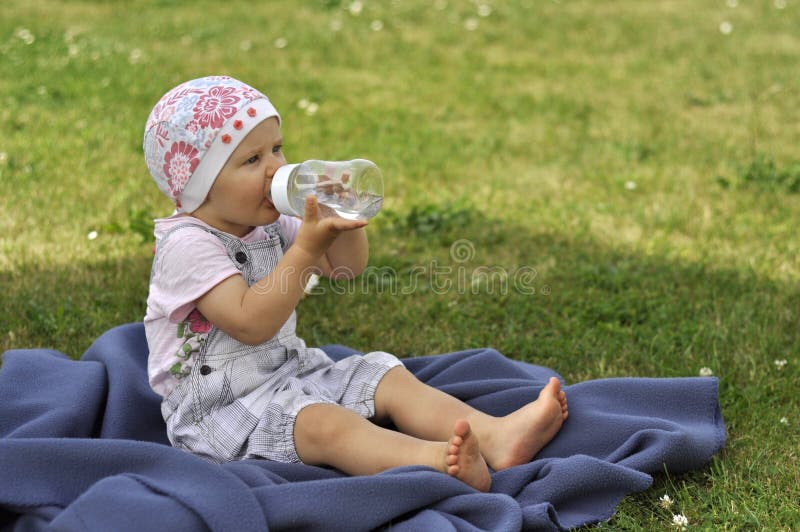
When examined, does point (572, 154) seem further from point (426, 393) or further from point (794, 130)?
point (426, 393)

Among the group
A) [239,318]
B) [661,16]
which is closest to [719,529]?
→ [239,318]

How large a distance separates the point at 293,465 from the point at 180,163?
91 centimetres

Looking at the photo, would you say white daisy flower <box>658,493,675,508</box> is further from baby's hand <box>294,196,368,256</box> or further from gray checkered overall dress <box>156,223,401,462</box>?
baby's hand <box>294,196,368,256</box>

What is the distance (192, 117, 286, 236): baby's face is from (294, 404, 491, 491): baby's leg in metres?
0.59

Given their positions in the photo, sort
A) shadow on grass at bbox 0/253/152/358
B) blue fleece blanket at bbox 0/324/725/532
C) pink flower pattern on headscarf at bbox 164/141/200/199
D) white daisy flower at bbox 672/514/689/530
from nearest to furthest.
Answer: blue fleece blanket at bbox 0/324/725/532 < white daisy flower at bbox 672/514/689/530 < pink flower pattern on headscarf at bbox 164/141/200/199 < shadow on grass at bbox 0/253/152/358

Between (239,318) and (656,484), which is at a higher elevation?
(239,318)

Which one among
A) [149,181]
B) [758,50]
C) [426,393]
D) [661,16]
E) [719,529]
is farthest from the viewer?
[661,16]

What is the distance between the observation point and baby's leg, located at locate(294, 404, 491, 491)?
2.62 m

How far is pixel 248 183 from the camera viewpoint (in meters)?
2.82


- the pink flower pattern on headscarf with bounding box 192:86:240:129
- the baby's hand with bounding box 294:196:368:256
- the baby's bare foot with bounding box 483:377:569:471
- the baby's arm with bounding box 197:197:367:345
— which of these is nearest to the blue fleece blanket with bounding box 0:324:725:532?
the baby's bare foot with bounding box 483:377:569:471

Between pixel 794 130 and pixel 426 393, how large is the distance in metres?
4.17

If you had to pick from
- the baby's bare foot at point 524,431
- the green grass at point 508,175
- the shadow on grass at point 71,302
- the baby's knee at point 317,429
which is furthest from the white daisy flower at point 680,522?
the shadow on grass at point 71,302

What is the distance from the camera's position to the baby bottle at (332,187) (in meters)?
2.77

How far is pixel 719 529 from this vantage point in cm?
257
